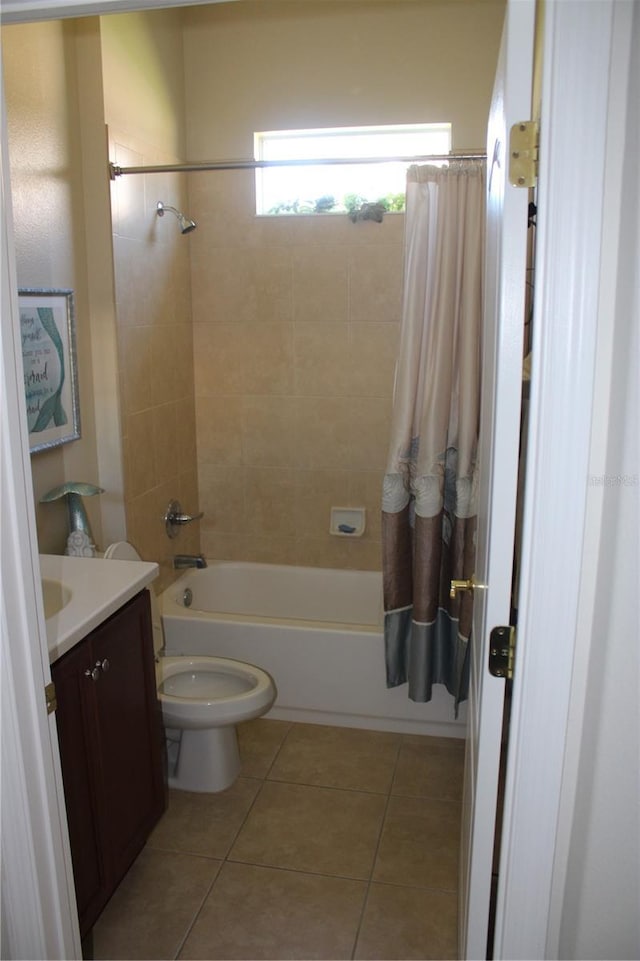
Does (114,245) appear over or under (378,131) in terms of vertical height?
under

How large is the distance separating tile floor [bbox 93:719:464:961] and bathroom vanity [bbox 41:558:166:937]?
0.58ft

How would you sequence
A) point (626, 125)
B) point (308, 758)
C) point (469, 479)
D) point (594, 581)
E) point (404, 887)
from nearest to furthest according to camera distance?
point (626, 125)
point (594, 581)
point (404, 887)
point (469, 479)
point (308, 758)

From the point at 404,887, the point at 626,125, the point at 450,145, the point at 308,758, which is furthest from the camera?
the point at 450,145

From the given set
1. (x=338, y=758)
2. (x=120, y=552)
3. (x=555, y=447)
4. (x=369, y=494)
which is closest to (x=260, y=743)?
(x=338, y=758)

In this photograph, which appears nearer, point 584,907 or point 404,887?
point 584,907

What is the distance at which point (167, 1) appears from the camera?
128 centimetres

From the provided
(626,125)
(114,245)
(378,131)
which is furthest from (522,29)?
(378,131)

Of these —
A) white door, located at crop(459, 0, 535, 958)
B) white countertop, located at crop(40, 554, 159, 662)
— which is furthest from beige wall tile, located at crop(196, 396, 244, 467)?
white door, located at crop(459, 0, 535, 958)

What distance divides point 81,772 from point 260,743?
121cm

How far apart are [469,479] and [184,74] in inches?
84.8

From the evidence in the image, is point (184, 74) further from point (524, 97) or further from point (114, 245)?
point (524, 97)

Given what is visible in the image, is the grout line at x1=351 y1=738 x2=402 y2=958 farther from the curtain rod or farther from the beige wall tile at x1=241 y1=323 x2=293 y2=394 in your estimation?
the curtain rod

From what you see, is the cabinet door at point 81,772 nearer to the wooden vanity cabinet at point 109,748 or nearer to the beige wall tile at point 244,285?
the wooden vanity cabinet at point 109,748

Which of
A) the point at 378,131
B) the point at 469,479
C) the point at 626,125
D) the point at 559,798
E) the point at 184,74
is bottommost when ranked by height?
the point at 559,798
